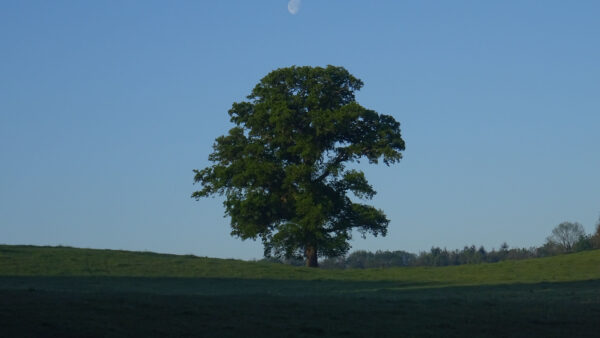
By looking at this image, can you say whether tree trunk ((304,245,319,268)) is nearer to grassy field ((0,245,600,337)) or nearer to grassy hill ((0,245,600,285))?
grassy hill ((0,245,600,285))

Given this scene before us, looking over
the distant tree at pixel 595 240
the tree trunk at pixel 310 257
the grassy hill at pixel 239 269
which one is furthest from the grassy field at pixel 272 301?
the distant tree at pixel 595 240

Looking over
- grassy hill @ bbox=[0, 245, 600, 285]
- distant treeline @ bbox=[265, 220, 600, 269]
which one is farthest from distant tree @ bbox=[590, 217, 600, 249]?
grassy hill @ bbox=[0, 245, 600, 285]

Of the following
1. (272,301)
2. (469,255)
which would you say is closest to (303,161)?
(272,301)

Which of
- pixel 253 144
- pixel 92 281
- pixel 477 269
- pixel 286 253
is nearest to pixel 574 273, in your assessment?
pixel 477 269

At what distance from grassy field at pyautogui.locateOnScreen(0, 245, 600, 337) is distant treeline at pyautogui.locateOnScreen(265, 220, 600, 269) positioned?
788 inches

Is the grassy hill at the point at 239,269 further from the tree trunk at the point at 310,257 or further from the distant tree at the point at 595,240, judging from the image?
the distant tree at the point at 595,240

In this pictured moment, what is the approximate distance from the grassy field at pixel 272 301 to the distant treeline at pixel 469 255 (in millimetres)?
20020

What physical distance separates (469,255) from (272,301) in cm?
8502

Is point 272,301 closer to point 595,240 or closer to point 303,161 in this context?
point 303,161

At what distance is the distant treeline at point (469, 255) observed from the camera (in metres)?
76.9

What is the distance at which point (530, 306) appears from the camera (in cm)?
2373

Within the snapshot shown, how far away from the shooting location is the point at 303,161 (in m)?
47.5

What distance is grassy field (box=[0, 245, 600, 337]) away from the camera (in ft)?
57.7

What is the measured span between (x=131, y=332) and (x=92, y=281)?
623 inches
